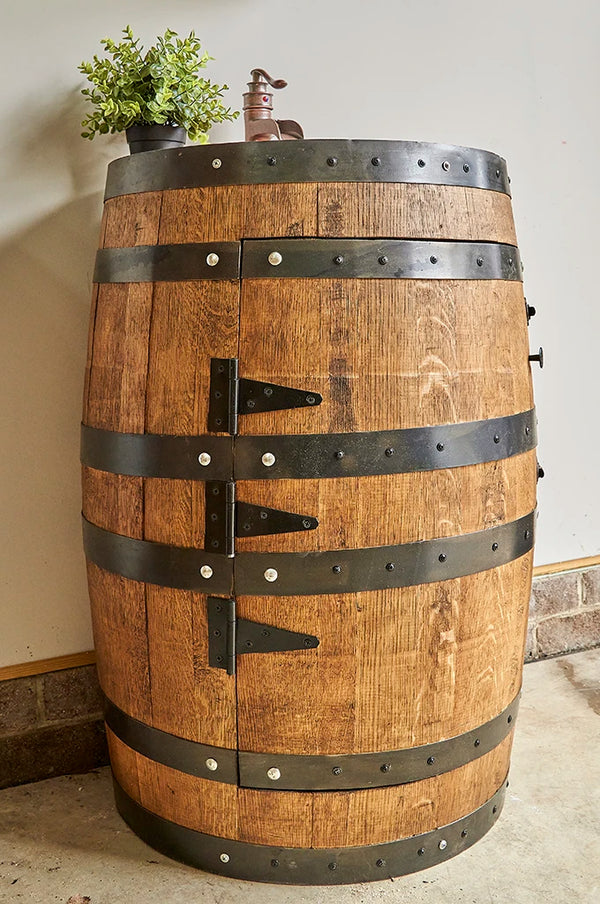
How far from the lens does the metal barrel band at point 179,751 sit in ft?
5.74

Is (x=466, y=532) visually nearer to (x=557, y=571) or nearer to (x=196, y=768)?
(x=196, y=768)

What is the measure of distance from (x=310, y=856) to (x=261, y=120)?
1.48 meters

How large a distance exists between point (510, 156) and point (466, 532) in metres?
1.35

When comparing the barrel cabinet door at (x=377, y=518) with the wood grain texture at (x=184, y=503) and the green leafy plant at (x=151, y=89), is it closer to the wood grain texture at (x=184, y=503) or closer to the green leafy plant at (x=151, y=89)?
the wood grain texture at (x=184, y=503)

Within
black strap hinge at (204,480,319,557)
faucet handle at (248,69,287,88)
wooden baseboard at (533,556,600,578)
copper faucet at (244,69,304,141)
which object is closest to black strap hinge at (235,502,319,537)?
black strap hinge at (204,480,319,557)

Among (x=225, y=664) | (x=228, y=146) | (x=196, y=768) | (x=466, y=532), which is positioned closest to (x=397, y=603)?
(x=466, y=532)

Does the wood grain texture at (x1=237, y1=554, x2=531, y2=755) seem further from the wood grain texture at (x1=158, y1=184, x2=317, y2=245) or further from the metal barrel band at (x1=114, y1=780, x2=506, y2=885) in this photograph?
the wood grain texture at (x1=158, y1=184, x2=317, y2=245)

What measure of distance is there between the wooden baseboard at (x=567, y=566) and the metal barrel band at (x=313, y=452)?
1.19 metres

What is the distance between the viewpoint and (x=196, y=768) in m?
1.78

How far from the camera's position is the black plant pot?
1954 mm

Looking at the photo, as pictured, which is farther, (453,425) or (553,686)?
(553,686)

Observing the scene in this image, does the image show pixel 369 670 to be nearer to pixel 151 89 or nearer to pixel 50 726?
pixel 50 726

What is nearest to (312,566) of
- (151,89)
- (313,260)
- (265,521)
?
(265,521)

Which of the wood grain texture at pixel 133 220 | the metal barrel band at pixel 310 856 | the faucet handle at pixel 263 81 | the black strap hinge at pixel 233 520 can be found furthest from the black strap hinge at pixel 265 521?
the faucet handle at pixel 263 81
